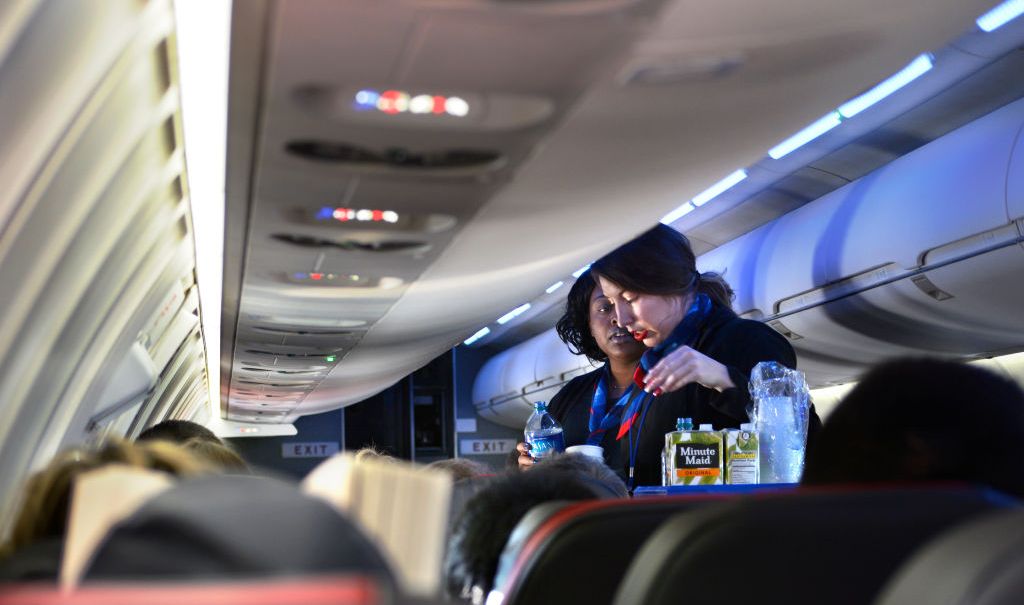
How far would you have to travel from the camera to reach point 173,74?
2.77m

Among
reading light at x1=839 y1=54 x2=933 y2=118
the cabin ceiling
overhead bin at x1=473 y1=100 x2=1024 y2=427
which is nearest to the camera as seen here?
the cabin ceiling

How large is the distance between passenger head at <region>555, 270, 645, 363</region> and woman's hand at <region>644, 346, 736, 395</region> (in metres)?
0.97

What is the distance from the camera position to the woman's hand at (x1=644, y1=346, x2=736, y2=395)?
3.59 meters

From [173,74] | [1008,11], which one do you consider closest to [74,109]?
[173,74]

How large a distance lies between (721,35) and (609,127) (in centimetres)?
44

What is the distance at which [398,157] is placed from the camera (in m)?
2.49

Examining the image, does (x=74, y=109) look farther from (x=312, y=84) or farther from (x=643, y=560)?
(x=643, y=560)

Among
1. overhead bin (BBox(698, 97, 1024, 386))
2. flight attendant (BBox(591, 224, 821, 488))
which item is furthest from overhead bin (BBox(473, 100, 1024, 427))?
flight attendant (BBox(591, 224, 821, 488))

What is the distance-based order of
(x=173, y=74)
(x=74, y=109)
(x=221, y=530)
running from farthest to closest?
(x=173, y=74) → (x=74, y=109) → (x=221, y=530)

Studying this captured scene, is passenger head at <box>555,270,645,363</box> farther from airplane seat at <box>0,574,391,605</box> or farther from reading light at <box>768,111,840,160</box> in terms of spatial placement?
airplane seat at <box>0,574,391,605</box>

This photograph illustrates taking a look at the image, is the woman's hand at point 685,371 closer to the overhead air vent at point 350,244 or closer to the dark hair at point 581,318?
the overhead air vent at point 350,244

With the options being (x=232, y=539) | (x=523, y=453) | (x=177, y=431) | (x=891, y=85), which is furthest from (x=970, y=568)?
(x=891, y=85)

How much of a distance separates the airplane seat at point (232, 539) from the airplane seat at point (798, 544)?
0.49 m

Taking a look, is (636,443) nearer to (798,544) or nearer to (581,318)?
(581,318)
